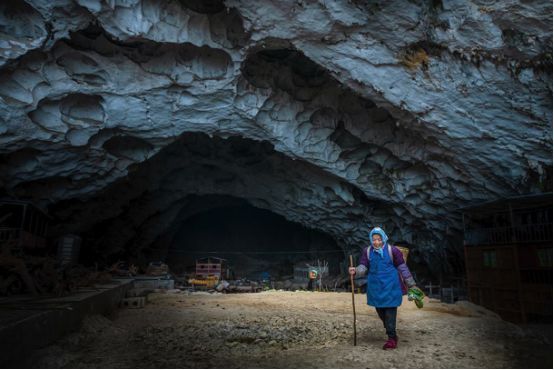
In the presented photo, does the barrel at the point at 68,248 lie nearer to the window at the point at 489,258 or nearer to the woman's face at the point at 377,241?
the woman's face at the point at 377,241

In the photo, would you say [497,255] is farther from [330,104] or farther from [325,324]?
[330,104]

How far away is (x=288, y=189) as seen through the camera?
1942 centimetres

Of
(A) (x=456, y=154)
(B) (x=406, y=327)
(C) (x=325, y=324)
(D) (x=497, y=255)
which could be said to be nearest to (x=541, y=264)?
(D) (x=497, y=255)

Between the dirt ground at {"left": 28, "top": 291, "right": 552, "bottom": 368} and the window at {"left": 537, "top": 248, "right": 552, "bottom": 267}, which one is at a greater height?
the window at {"left": 537, "top": 248, "right": 552, "bottom": 267}

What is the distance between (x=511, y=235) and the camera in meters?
9.68

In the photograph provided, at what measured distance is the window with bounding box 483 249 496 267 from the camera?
10.1 m

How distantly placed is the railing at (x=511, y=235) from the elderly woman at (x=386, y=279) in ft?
17.8

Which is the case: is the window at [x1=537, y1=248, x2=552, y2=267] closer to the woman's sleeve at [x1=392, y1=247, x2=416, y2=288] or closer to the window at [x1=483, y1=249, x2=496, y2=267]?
the window at [x1=483, y1=249, x2=496, y2=267]

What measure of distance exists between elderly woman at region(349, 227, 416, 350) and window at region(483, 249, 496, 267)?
5.88 metres

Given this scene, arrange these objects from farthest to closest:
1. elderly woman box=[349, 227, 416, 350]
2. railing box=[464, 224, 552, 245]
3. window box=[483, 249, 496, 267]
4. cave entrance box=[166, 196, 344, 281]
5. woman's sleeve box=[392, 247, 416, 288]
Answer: cave entrance box=[166, 196, 344, 281] < window box=[483, 249, 496, 267] < railing box=[464, 224, 552, 245] < woman's sleeve box=[392, 247, 416, 288] < elderly woman box=[349, 227, 416, 350]

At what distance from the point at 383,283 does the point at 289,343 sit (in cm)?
172

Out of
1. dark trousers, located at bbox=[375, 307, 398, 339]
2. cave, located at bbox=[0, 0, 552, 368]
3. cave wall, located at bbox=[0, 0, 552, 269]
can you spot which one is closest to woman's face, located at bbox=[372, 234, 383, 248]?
cave, located at bbox=[0, 0, 552, 368]

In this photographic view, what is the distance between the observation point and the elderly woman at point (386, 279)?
211 inches

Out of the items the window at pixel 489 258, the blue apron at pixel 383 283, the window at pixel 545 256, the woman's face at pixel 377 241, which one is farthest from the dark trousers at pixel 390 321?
the window at pixel 489 258
